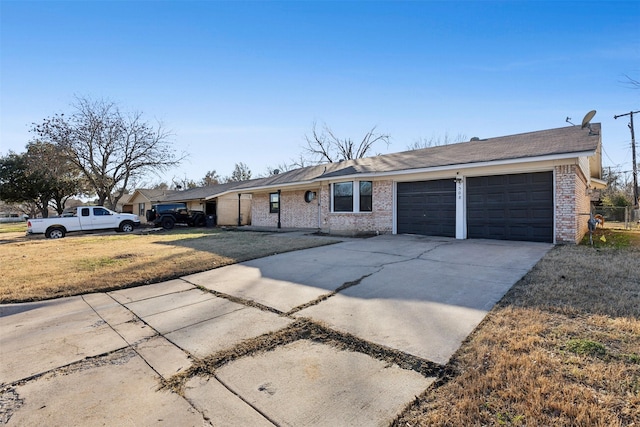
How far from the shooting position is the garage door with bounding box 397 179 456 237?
10.9 metres

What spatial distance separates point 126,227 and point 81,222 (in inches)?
92.2

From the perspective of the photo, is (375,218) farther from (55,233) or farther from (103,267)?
(55,233)

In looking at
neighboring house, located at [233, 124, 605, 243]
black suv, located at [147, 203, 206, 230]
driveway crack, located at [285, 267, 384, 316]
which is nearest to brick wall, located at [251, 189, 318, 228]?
neighboring house, located at [233, 124, 605, 243]

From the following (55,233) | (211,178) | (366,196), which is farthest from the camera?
(211,178)

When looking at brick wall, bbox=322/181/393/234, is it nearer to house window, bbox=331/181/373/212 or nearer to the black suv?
house window, bbox=331/181/373/212

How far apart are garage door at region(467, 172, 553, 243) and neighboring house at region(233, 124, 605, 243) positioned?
1.0 inches

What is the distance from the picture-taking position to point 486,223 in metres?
10.1

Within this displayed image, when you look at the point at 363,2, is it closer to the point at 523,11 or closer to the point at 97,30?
the point at 523,11

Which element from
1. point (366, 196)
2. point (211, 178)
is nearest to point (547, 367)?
Answer: point (366, 196)

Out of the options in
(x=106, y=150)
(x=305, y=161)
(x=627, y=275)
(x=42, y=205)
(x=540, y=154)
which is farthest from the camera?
(x=305, y=161)

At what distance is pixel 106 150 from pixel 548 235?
29577mm

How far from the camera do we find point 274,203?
18781mm

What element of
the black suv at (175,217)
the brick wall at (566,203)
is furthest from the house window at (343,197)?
the black suv at (175,217)

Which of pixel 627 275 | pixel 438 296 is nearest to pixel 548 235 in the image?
pixel 627 275
